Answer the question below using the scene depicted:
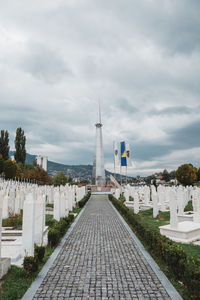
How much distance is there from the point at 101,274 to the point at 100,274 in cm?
2

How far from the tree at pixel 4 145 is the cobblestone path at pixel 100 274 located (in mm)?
40826

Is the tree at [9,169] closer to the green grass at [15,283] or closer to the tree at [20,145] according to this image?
the tree at [20,145]

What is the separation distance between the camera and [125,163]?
26.0 m

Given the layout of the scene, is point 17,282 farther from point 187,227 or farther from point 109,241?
point 187,227

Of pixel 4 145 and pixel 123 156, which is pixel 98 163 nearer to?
pixel 4 145

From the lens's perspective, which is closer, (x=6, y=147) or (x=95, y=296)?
(x=95, y=296)

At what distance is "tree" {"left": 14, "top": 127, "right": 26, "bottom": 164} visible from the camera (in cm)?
4809

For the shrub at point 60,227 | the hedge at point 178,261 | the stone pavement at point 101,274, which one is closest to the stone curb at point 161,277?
the stone pavement at point 101,274

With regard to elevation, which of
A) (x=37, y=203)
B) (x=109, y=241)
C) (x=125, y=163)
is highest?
(x=125, y=163)

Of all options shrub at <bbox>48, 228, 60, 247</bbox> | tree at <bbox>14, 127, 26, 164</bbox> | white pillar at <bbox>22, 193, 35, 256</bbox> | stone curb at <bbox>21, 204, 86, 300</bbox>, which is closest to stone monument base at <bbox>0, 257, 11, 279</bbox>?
stone curb at <bbox>21, 204, 86, 300</bbox>

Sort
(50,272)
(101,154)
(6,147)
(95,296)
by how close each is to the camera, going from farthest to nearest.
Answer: (101,154)
(6,147)
(50,272)
(95,296)

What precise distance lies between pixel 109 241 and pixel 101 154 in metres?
43.8

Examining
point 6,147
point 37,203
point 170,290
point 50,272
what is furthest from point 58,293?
point 6,147

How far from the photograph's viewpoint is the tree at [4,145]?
4416 centimetres
